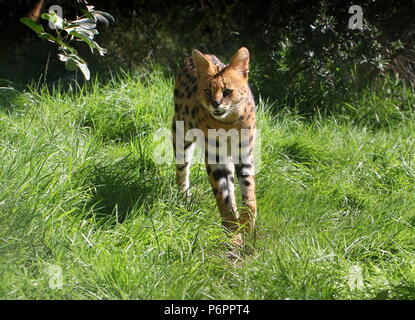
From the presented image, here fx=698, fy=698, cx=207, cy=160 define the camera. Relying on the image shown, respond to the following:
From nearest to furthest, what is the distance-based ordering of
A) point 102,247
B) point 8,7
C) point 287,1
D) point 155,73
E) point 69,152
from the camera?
point 102,247
point 69,152
point 155,73
point 287,1
point 8,7

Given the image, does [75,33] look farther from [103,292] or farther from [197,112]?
[197,112]

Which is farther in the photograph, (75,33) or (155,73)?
(155,73)

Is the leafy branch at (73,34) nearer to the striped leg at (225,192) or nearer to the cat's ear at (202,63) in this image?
the cat's ear at (202,63)

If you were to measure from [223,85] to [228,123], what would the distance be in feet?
0.97

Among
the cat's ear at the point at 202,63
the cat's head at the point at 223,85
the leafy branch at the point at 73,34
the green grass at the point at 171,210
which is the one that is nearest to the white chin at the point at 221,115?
the cat's head at the point at 223,85

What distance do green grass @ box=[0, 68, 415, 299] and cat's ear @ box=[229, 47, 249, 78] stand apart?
2.98 feet

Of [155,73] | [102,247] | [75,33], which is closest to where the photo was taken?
[75,33]

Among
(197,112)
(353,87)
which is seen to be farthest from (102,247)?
(353,87)

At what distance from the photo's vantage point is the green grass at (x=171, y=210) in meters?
3.49

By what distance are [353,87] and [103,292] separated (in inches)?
169

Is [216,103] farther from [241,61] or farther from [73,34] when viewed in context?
[73,34]

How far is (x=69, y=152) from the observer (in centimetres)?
485

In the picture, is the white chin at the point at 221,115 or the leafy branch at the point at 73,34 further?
the white chin at the point at 221,115

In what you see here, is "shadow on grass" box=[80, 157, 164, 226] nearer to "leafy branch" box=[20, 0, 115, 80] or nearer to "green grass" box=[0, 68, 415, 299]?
"green grass" box=[0, 68, 415, 299]
